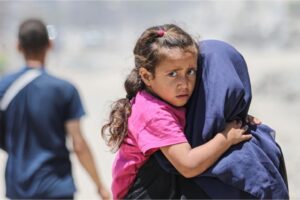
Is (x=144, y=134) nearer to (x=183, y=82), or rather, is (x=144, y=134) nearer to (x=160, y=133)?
(x=160, y=133)

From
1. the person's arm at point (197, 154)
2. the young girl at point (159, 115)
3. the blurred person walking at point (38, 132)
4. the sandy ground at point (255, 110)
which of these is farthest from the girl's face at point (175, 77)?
the blurred person walking at point (38, 132)

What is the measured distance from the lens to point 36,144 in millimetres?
3223

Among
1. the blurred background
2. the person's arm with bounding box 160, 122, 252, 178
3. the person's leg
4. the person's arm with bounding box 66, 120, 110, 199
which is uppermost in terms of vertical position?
the person's arm with bounding box 160, 122, 252, 178

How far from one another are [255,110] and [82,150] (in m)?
12.9

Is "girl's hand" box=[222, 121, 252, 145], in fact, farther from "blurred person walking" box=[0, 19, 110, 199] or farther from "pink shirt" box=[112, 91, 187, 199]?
"blurred person walking" box=[0, 19, 110, 199]

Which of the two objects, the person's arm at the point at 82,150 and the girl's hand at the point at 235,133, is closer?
the girl's hand at the point at 235,133

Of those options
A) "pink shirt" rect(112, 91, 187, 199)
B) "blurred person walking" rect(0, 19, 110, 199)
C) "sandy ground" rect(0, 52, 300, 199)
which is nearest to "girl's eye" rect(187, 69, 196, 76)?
"pink shirt" rect(112, 91, 187, 199)

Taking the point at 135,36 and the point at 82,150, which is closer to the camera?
the point at 82,150

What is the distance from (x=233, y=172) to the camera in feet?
6.80

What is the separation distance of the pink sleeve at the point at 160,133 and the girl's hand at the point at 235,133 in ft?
0.45

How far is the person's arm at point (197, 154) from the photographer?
2.07 meters

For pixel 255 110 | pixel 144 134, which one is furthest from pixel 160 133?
pixel 255 110

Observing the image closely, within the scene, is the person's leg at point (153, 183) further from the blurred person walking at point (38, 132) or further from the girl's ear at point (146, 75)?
the blurred person walking at point (38, 132)

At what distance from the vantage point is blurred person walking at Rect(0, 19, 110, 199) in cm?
320
